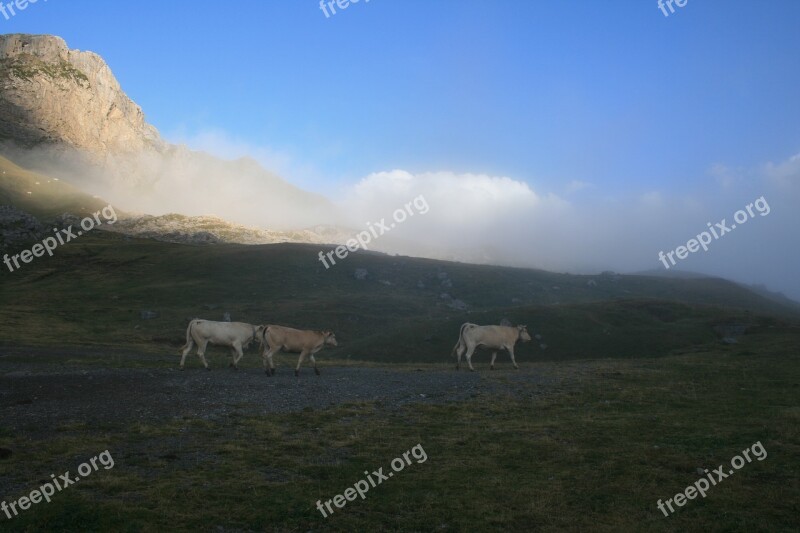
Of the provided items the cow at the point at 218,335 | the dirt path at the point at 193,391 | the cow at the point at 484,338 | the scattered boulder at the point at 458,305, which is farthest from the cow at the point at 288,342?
the scattered boulder at the point at 458,305

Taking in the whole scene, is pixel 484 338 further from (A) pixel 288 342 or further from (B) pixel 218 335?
(B) pixel 218 335

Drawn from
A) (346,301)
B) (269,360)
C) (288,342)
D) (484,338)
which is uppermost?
(346,301)

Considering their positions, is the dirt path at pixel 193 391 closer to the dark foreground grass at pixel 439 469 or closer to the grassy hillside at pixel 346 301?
the dark foreground grass at pixel 439 469

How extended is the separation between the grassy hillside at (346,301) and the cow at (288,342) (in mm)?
18161

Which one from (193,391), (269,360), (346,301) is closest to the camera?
(193,391)

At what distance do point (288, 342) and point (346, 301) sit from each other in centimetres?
5350

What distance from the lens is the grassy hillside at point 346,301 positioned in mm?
57812

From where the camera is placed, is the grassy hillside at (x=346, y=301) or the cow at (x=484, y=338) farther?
the grassy hillside at (x=346, y=301)

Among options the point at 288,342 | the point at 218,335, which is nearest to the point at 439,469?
the point at 288,342

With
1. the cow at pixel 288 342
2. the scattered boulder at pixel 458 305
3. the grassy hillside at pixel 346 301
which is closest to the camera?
the cow at pixel 288 342

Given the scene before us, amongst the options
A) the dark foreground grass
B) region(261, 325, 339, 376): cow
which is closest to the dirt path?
region(261, 325, 339, 376): cow

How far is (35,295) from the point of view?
88.1m

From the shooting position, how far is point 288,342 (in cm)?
3341

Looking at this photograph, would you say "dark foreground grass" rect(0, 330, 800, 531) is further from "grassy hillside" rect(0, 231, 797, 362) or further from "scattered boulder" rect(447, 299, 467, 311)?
"scattered boulder" rect(447, 299, 467, 311)
